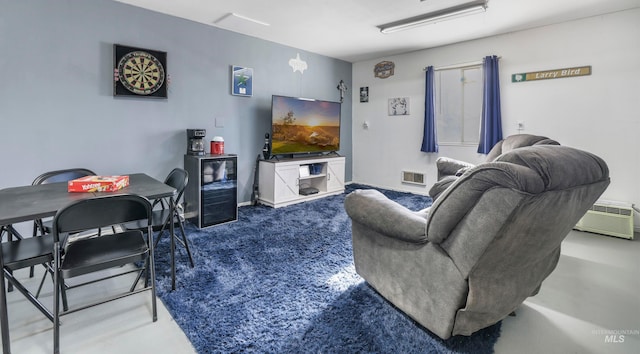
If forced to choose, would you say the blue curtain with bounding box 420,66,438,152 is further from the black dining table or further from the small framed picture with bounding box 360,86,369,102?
the black dining table

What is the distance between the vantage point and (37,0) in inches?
114

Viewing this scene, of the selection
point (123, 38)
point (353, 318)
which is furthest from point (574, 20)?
point (123, 38)

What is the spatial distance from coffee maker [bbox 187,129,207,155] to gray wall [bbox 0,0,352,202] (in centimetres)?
16

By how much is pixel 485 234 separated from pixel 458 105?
4.32 meters

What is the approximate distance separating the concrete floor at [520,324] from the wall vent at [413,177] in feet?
10.1

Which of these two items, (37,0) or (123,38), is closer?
(37,0)

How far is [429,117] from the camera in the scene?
523 centimetres

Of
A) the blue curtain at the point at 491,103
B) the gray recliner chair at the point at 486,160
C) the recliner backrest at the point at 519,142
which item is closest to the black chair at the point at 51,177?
the gray recliner chair at the point at 486,160

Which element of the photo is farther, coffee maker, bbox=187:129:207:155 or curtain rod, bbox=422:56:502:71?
curtain rod, bbox=422:56:502:71

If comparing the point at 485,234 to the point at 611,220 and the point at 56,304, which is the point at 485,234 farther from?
the point at 611,220

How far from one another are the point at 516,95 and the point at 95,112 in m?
5.29

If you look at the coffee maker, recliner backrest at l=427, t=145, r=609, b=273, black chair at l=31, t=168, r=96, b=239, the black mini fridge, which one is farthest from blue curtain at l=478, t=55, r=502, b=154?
black chair at l=31, t=168, r=96, b=239

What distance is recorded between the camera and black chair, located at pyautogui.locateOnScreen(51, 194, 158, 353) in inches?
63.8

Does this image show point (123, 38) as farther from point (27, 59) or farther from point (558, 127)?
point (558, 127)
